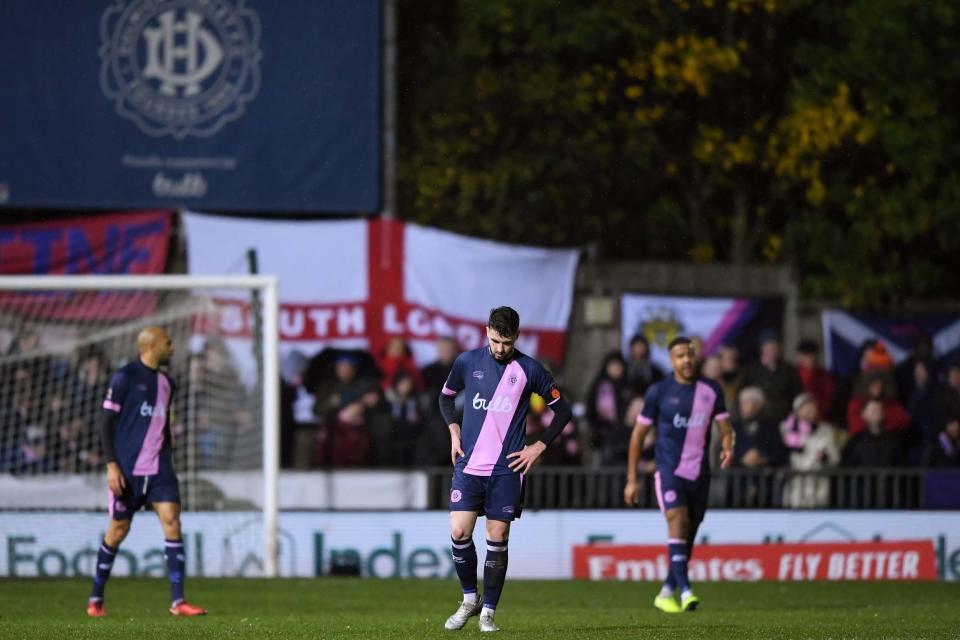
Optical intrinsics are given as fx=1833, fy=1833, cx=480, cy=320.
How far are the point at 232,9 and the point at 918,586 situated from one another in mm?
9481

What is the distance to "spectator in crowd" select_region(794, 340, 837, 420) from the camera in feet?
64.6

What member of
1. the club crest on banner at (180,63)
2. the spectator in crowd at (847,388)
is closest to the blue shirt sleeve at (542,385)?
the spectator in crowd at (847,388)

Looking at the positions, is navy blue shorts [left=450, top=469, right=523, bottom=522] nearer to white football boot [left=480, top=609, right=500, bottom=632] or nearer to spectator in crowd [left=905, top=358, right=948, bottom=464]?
white football boot [left=480, top=609, right=500, bottom=632]

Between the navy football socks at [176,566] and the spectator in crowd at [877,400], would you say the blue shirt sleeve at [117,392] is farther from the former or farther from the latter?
the spectator in crowd at [877,400]

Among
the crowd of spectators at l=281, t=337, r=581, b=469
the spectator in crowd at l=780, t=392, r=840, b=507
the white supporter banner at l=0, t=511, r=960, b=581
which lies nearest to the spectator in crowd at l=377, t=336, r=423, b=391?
the crowd of spectators at l=281, t=337, r=581, b=469

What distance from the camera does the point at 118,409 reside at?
492 inches

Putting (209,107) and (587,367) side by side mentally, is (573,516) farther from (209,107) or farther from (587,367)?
(209,107)

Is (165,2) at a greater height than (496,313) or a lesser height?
greater

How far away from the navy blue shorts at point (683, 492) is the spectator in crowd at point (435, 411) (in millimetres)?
5023

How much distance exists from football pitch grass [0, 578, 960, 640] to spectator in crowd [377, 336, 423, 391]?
2756mm

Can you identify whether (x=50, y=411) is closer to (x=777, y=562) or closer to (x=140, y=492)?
(x=140, y=492)

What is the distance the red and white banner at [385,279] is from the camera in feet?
67.4

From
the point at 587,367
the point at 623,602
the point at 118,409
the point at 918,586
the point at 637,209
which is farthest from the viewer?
the point at 637,209

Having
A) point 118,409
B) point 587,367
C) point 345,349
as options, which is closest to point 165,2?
point 345,349
